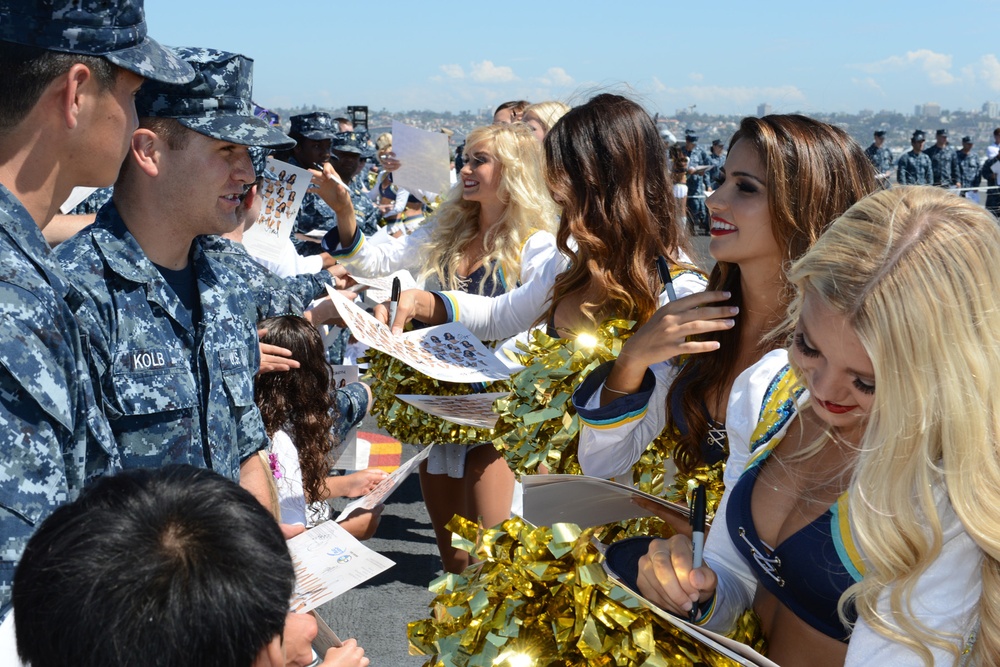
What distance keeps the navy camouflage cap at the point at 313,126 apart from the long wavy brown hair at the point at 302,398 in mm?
3278

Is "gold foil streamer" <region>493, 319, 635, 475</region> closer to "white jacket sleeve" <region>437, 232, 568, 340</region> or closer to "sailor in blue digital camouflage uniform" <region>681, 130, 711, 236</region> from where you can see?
"white jacket sleeve" <region>437, 232, 568, 340</region>

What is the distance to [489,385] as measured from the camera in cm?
369

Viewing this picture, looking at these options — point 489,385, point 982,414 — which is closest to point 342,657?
point 982,414

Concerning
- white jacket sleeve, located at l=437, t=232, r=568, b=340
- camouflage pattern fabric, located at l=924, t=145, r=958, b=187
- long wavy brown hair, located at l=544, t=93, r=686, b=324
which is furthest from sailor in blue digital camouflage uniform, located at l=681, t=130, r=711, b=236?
long wavy brown hair, located at l=544, t=93, r=686, b=324

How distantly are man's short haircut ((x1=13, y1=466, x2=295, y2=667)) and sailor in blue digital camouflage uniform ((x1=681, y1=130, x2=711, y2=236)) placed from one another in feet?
68.3

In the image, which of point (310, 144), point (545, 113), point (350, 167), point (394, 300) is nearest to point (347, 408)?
point (394, 300)

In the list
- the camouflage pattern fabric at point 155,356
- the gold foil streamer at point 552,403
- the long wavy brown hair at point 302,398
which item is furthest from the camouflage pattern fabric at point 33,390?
the long wavy brown hair at point 302,398

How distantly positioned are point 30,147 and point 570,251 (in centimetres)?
182

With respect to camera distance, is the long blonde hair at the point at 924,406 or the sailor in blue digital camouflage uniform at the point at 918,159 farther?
the sailor in blue digital camouflage uniform at the point at 918,159

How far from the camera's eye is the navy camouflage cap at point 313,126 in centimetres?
640

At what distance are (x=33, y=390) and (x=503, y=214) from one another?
299cm

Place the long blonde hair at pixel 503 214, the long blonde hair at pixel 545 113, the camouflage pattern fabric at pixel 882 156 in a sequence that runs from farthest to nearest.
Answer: the camouflage pattern fabric at pixel 882 156, the long blonde hair at pixel 545 113, the long blonde hair at pixel 503 214

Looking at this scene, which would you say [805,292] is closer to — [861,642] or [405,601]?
[861,642]

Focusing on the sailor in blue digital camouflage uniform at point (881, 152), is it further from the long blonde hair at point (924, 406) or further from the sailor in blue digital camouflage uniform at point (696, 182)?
the long blonde hair at point (924, 406)
